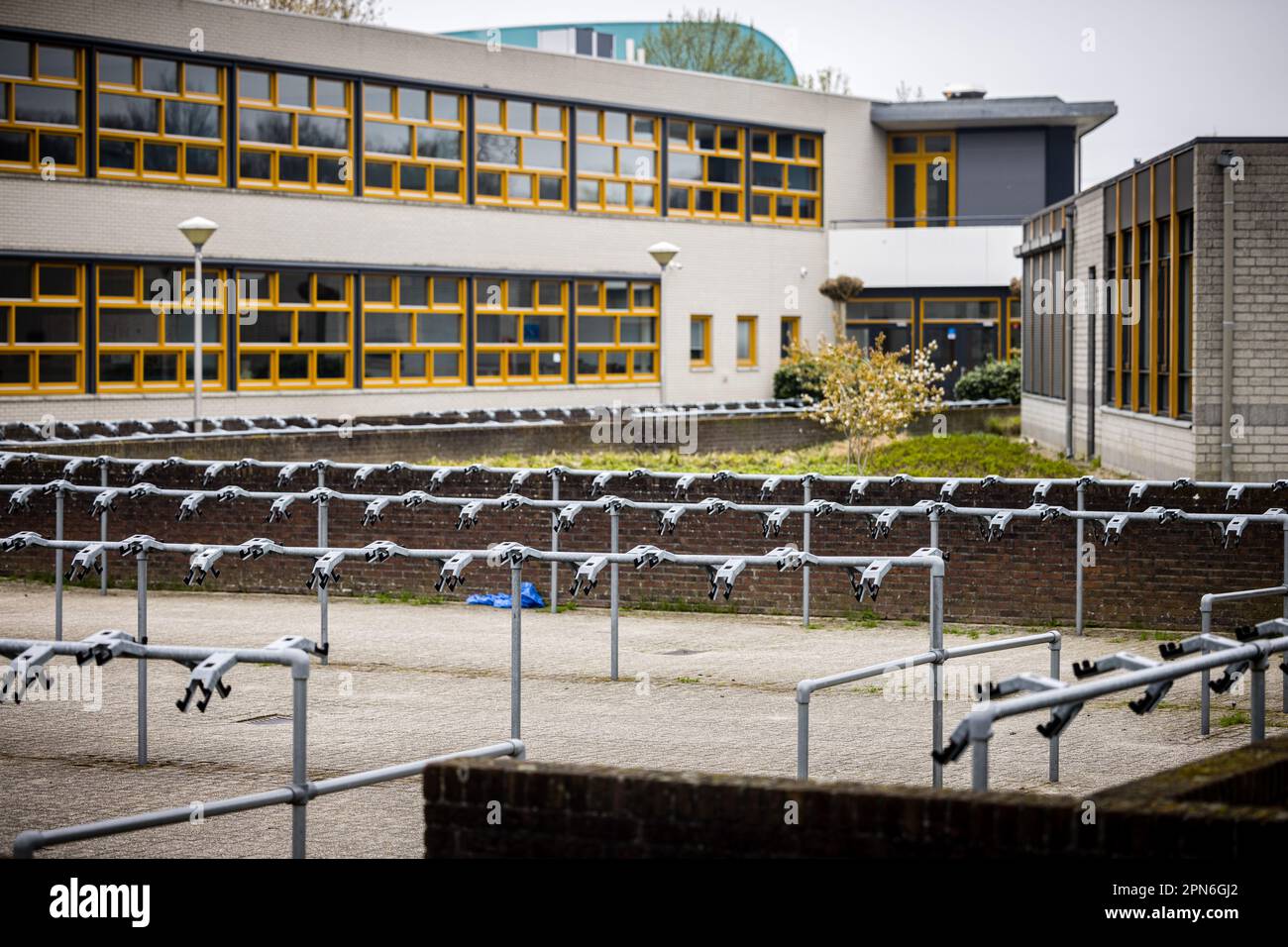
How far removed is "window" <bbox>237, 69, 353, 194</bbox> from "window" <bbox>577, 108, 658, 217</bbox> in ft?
21.0

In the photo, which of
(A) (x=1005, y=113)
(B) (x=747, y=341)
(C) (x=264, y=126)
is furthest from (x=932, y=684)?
(A) (x=1005, y=113)

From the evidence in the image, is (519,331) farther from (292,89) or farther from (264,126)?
(264,126)

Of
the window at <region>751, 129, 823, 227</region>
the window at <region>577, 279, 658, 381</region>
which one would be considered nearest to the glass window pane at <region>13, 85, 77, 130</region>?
the window at <region>577, 279, 658, 381</region>

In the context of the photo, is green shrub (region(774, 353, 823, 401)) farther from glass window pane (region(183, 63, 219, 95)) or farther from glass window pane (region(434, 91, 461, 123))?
glass window pane (region(183, 63, 219, 95))

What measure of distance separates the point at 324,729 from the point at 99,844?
270 centimetres

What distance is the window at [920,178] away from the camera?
45031 mm

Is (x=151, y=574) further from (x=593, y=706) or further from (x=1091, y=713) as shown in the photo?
(x=1091, y=713)

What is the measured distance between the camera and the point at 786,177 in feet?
143

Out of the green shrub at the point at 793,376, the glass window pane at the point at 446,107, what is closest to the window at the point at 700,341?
the green shrub at the point at 793,376

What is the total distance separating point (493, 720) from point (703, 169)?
32164 mm

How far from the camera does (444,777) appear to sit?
17.2ft

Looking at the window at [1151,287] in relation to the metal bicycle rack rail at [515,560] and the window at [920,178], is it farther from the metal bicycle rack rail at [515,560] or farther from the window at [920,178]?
the window at [920,178]

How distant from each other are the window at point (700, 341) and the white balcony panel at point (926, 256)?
426 centimetres

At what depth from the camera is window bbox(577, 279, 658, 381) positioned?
39.2 m
